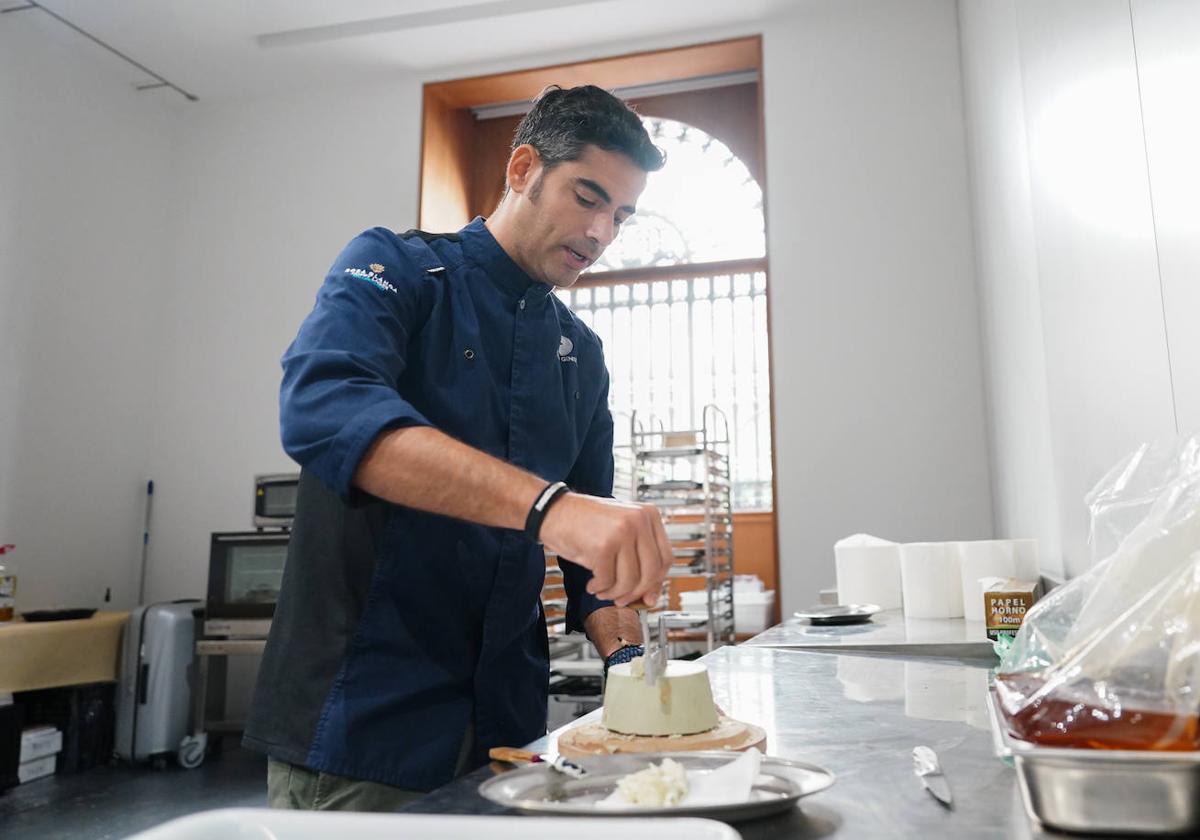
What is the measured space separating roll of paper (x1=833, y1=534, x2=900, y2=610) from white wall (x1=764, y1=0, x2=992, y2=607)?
4.16 feet

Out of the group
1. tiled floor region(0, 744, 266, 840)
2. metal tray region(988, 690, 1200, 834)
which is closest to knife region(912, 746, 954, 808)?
metal tray region(988, 690, 1200, 834)

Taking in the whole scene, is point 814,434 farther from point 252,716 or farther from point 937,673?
point 252,716

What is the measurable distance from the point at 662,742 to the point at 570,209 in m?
0.83

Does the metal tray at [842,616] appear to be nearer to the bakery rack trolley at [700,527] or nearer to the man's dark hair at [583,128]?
the man's dark hair at [583,128]

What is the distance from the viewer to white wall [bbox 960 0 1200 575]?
122 cm

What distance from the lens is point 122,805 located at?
11.0 ft

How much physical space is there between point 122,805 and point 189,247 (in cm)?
300

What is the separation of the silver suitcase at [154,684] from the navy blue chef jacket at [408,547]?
130 inches

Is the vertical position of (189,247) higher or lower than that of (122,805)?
higher

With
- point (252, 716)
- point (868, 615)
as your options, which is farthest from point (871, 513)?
point (252, 716)

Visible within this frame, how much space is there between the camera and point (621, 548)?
811mm

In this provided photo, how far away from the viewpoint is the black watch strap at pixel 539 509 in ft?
2.87

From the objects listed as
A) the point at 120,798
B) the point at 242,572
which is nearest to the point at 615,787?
the point at 120,798

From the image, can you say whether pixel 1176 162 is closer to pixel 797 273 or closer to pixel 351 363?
pixel 351 363
